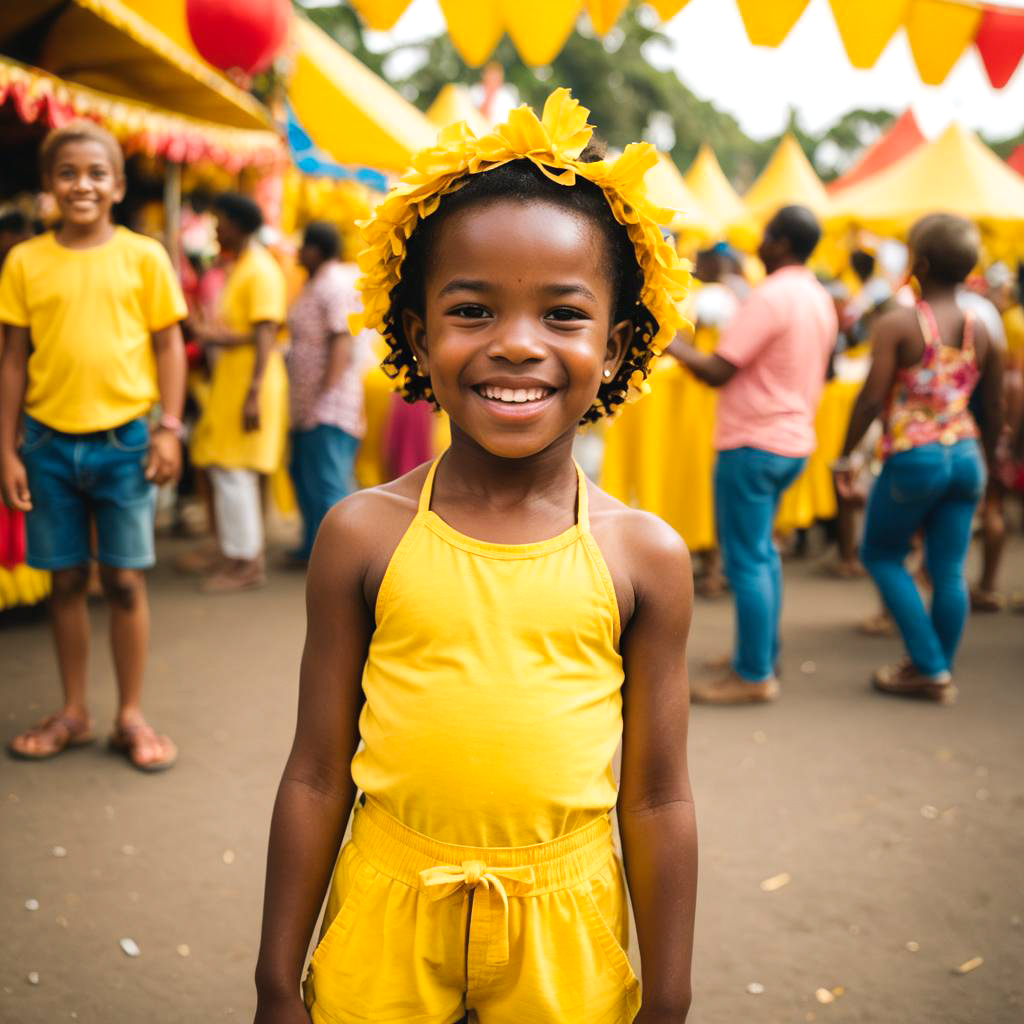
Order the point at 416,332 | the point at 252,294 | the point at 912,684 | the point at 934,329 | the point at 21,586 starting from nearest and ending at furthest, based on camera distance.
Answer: the point at 416,332 < the point at 934,329 < the point at 912,684 < the point at 21,586 < the point at 252,294

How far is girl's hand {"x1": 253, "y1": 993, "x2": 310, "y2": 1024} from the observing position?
1.43 m

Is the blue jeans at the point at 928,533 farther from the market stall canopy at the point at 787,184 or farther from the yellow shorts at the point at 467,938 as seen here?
the market stall canopy at the point at 787,184

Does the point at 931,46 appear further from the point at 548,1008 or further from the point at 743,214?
the point at 743,214

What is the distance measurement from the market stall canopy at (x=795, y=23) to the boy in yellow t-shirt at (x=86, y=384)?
1.05 m

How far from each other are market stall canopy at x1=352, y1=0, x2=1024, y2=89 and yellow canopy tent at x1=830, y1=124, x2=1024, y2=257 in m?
6.45

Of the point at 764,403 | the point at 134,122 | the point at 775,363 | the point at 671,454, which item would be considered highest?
the point at 134,122

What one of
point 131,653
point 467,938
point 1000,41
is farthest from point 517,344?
point 1000,41

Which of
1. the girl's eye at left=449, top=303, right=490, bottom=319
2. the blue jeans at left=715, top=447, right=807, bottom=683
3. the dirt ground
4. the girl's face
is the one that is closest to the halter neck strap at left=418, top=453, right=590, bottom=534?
the girl's face

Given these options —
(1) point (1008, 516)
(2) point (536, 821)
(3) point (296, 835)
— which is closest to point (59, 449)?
(3) point (296, 835)

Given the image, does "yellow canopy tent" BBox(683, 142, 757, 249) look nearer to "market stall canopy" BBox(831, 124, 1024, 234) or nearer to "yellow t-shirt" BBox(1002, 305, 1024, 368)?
"market stall canopy" BBox(831, 124, 1024, 234)

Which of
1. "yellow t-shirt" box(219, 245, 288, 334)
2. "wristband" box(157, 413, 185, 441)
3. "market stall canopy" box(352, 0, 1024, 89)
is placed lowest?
"wristband" box(157, 413, 185, 441)

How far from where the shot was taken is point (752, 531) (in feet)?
14.1

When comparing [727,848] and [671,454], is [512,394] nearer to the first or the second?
[727,848]

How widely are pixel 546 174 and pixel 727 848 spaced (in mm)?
2464
